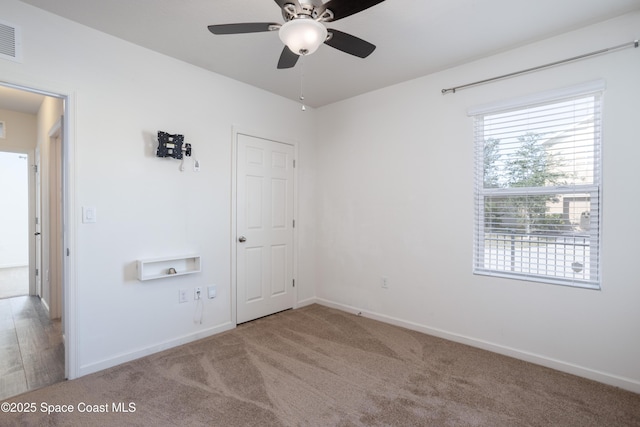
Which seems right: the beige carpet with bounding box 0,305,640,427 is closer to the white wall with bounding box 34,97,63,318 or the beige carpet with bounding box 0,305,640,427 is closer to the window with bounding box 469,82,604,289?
the window with bounding box 469,82,604,289

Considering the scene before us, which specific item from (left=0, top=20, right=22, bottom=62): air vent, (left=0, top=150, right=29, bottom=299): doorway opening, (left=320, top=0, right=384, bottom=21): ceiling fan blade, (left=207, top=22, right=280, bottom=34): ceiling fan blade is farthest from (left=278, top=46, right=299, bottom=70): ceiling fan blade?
(left=0, top=150, right=29, bottom=299): doorway opening

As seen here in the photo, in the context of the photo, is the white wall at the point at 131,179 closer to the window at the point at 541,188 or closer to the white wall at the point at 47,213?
the white wall at the point at 47,213

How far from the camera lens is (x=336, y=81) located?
11.0ft

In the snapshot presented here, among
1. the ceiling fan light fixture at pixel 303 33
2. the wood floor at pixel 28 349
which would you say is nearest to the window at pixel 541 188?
the ceiling fan light fixture at pixel 303 33

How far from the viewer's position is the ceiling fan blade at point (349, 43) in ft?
5.95

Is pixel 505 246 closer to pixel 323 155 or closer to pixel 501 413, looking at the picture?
pixel 501 413

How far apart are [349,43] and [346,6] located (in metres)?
0.36

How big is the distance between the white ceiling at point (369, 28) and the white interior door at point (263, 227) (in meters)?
0.96

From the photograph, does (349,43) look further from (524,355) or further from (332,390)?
(524,355)

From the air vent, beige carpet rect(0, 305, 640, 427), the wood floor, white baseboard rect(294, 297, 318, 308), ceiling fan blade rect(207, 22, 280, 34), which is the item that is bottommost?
the wood floor

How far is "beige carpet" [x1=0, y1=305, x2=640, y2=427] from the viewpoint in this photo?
190 cm

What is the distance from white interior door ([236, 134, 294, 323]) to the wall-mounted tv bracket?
0.63 meters

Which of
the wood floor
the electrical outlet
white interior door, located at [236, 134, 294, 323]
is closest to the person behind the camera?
the wood floor

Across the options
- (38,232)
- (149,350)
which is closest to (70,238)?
(149,350)
